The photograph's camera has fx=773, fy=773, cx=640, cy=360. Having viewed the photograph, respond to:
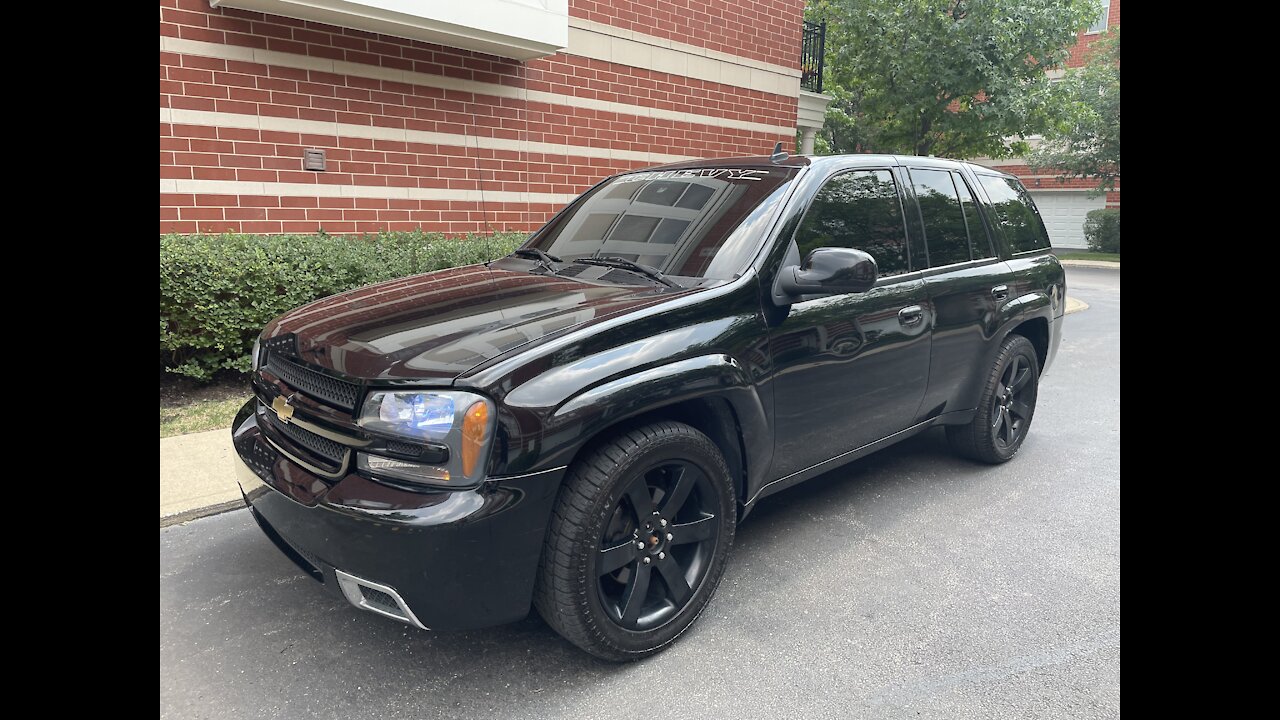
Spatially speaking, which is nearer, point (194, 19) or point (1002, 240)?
point (1002, 240)

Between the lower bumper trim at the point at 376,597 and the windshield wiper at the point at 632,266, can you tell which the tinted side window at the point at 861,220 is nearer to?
the windshield wiper at the point at 632,266

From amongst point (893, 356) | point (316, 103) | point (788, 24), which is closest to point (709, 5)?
point (788, 24)

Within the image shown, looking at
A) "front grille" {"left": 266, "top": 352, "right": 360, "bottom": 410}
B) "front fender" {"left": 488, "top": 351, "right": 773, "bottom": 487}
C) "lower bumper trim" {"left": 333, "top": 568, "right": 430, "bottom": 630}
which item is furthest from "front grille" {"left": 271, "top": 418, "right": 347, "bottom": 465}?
"front fender" {"left": 488, "top": 351, "right": 773, "bottom": 487}

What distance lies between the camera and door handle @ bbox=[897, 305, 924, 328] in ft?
12.4

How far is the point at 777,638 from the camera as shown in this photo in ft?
9.70

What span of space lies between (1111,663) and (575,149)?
9.04 m

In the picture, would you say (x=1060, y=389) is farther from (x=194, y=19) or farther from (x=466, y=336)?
(x=194, y=19)

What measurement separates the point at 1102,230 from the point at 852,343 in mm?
27897

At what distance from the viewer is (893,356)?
12.3ft

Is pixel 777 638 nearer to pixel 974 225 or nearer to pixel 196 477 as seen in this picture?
pixel 974 225

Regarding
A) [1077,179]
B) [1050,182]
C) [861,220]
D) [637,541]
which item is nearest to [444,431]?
[637,541]

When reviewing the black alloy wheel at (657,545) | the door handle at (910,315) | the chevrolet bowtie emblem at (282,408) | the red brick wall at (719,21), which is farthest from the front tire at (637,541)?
the red brick wall at (719,21)

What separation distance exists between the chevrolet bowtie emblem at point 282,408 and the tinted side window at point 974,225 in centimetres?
363

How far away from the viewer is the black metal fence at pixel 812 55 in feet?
47.0
